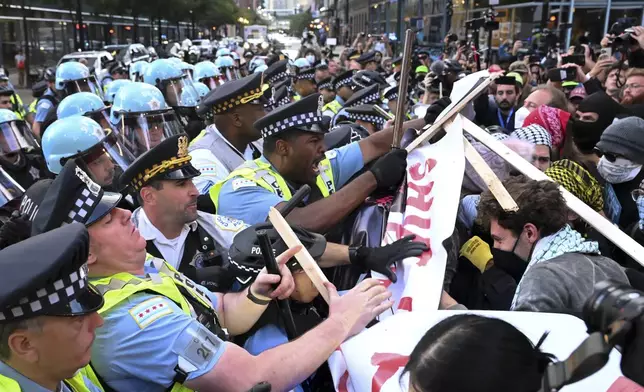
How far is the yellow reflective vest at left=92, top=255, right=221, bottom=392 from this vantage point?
1.99m

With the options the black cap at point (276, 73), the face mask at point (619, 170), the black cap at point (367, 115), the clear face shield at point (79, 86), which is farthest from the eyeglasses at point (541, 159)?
the clear face shield at point (79, 86)

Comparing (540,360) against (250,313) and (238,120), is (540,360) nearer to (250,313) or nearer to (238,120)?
(250,313)

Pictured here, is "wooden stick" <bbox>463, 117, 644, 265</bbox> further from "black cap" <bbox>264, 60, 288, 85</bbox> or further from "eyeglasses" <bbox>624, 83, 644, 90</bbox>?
"black cap" <bbox>264, 60, 288, 85</bbox>

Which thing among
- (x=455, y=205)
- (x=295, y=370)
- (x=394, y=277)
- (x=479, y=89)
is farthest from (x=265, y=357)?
(x=479, y=89)

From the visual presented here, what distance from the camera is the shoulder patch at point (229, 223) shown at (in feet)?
9.89

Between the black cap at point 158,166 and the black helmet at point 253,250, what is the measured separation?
2.16ft

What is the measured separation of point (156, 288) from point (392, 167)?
1316 millimetres

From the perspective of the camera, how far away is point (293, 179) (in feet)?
10.9

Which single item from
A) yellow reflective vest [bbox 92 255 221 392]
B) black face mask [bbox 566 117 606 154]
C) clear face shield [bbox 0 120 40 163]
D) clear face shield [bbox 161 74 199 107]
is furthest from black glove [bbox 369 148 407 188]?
clear face shield [bbox 161 74 199 107]

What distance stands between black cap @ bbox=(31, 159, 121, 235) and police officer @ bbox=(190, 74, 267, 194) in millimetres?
1975

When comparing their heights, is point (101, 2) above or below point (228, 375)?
above

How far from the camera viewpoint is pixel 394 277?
7.78 feet

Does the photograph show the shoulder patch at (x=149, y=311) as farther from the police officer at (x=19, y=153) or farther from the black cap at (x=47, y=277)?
the police officer at (x=19, y=153)

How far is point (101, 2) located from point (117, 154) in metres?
31.1
